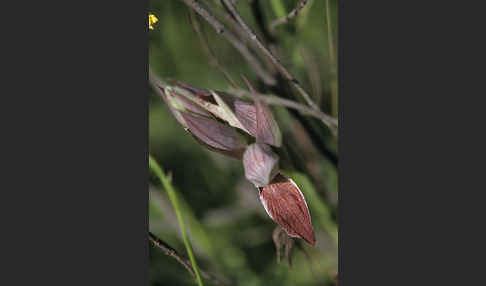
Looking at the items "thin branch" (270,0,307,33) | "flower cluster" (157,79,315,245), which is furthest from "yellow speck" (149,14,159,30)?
"thin branch" (270,0,307,33)

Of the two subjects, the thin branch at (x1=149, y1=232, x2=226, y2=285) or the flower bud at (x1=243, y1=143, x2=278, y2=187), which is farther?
the thin branch at (x1=149, y1=232, x2=226, y2=285)

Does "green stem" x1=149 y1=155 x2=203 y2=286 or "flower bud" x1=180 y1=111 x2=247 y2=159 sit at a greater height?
"flower bud" x1=180 y1=111 x2=247 y2=159

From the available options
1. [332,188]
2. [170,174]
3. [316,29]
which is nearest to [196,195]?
[170,174]

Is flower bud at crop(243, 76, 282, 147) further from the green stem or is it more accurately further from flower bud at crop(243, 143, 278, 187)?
the green stem

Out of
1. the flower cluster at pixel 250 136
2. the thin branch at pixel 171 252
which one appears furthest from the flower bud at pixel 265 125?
the thin branch at pixel 171 252

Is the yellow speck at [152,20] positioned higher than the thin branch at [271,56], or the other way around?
the yellow speck at [152,20]

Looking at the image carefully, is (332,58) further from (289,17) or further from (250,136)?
(250,136)

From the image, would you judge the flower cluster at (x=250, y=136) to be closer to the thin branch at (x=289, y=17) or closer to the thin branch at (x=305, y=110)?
the thin branch at (x=305, y=110)

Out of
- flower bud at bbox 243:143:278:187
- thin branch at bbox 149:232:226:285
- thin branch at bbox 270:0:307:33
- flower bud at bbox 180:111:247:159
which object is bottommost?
thin branch at bbox 149:232:226:285
